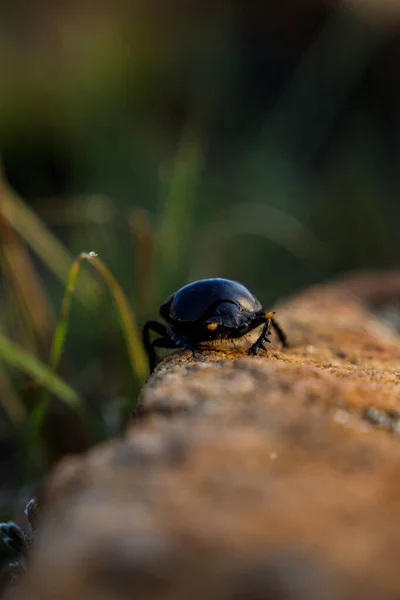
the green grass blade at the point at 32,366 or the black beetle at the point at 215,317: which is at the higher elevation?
the black beetle at the point at 215,317

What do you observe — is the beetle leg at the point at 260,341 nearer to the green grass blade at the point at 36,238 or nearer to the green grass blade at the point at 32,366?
the green grass blade at the point at 32,366

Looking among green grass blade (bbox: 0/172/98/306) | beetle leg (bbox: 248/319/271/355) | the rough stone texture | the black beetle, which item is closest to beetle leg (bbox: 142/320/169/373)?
the black beetle

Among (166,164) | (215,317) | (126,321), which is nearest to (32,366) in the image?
(126,321)

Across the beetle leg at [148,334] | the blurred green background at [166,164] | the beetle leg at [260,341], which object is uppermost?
the beetle leg at [260,341]

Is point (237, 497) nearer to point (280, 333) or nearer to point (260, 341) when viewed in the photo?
point (260, 341)

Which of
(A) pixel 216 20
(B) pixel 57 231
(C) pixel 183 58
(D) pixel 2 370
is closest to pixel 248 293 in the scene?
(D) pixel 2 370

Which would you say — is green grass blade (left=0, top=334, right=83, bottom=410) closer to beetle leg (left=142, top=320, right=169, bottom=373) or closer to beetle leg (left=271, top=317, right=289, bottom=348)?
beetle leg (left=142, top=320, right=169, bottom=373)

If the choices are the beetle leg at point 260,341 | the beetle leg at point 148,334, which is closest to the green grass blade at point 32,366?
the beetle leg at point 148,334
